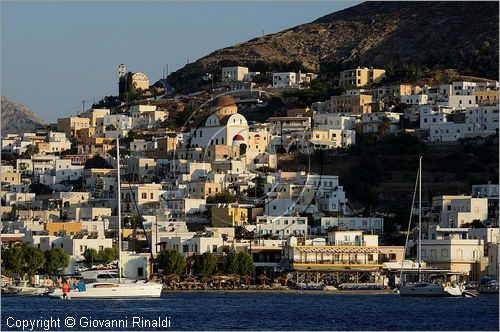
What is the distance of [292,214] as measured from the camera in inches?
3878

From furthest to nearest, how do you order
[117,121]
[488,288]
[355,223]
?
[117,121] → [355,223] → [488,288]

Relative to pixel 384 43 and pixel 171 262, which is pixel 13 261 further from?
pixel 384 43

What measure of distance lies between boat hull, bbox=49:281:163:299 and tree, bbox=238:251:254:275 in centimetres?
1294

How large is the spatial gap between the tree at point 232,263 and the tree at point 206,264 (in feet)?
2.40

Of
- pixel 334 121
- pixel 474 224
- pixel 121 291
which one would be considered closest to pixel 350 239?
pixel 474 224

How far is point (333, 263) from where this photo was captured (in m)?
83.2

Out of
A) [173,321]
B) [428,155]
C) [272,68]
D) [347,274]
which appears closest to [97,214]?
[347,274]

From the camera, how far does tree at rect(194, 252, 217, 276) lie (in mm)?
81062

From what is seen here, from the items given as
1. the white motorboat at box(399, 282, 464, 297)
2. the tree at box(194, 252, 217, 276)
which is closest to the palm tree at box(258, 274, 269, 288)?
the tree at box(194, 252, 217, 276)

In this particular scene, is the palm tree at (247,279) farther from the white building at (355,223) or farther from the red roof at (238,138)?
the red roof at (238,138)

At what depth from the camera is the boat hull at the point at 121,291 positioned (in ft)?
222

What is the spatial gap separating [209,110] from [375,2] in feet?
224

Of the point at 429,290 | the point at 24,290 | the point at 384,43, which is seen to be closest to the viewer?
the point at 24,290

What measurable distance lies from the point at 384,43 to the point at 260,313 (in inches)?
4356
